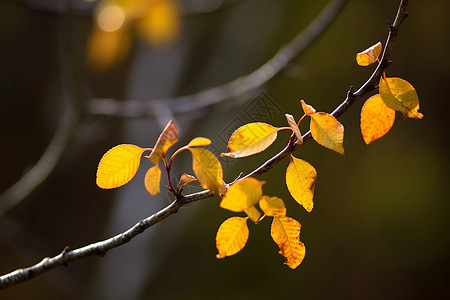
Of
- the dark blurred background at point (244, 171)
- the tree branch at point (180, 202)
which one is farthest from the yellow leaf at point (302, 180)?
the dark blurred background at point (244, 171)

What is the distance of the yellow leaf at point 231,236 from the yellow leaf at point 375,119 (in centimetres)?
11

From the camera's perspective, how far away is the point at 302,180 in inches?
10.7

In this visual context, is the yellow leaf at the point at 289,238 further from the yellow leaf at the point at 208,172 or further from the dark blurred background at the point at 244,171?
the dark blurred background at the point at 244,171

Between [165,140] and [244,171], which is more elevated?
[244,171]

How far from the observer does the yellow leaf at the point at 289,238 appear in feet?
0.89

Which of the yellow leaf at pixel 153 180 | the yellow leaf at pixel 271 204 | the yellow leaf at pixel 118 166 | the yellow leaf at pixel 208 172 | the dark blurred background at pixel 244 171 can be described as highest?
the dark blurred background at pixel 244 171

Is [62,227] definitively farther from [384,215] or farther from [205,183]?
[205,183]

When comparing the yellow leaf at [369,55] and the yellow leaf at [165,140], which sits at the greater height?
the yellow leaf at [165,140]

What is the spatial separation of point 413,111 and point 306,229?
1159 mm

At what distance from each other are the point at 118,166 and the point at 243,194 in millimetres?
94

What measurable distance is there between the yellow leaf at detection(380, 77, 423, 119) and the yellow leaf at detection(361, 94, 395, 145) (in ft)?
0.05

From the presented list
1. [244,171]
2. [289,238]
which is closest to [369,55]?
[289,238]

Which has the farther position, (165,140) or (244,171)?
(244,171)

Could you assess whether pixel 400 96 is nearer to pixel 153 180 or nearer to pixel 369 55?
pixel 369 55
